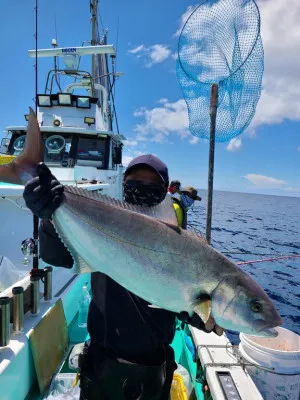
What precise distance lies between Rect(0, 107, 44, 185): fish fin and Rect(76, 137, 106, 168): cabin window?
8281 millimetres

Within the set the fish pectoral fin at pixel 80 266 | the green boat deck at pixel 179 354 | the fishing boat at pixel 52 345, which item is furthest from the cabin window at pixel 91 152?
the fish pectoral fin at pixel 80 266

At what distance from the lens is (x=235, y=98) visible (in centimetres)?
504

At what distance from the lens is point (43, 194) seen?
1.81 m

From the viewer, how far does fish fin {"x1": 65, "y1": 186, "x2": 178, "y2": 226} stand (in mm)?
1801

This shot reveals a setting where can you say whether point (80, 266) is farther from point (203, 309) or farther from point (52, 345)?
point (52, 345)

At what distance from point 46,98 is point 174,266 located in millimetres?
11021

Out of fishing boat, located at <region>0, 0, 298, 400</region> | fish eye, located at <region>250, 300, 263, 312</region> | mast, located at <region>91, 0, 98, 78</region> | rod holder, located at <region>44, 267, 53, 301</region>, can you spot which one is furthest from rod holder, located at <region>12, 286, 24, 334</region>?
mast, located at <region>91, 0, 98, 78</region>

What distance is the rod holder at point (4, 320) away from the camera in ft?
8.16

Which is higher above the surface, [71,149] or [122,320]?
[71,149]

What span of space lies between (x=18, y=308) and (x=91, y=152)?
26.4 feet

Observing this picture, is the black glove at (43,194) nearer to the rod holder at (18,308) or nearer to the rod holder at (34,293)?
the rod holder at (18,308)

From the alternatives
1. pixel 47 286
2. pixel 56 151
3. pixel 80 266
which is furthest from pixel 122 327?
pixel 56 151

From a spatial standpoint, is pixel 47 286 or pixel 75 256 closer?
pixel 75 256

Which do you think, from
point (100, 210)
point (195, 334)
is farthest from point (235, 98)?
point (100, 210)
